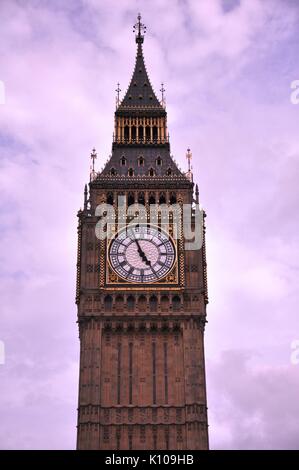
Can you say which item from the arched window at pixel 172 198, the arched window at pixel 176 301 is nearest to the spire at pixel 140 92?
the arched window at pixel 172 198

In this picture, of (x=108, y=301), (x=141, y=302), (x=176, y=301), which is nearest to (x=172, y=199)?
(x=176, y=301)

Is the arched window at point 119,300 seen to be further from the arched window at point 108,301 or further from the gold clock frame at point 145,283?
the gold clock frame at point 145,283

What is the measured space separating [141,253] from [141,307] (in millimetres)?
4284

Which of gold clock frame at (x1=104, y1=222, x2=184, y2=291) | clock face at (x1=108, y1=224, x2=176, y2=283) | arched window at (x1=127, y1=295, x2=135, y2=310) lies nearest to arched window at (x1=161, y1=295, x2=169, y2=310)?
gold clock frame at (x1=104, y1=222, x2=184, y2=291)

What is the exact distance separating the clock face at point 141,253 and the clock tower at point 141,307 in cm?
7

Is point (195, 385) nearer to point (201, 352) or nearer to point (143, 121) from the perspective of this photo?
point (201, 352)

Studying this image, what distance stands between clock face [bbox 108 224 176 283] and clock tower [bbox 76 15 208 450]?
73mm

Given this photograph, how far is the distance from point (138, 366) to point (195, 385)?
13.7 feet

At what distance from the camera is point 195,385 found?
7612cm

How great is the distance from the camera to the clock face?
80125mm

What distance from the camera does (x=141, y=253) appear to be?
80750 millimetres

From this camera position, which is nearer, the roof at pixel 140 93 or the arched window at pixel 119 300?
the arched window at pixel 119 300

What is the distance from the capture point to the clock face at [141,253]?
8012 centimetres
